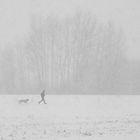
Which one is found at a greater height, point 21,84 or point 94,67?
point 94,67

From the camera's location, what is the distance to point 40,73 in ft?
159
